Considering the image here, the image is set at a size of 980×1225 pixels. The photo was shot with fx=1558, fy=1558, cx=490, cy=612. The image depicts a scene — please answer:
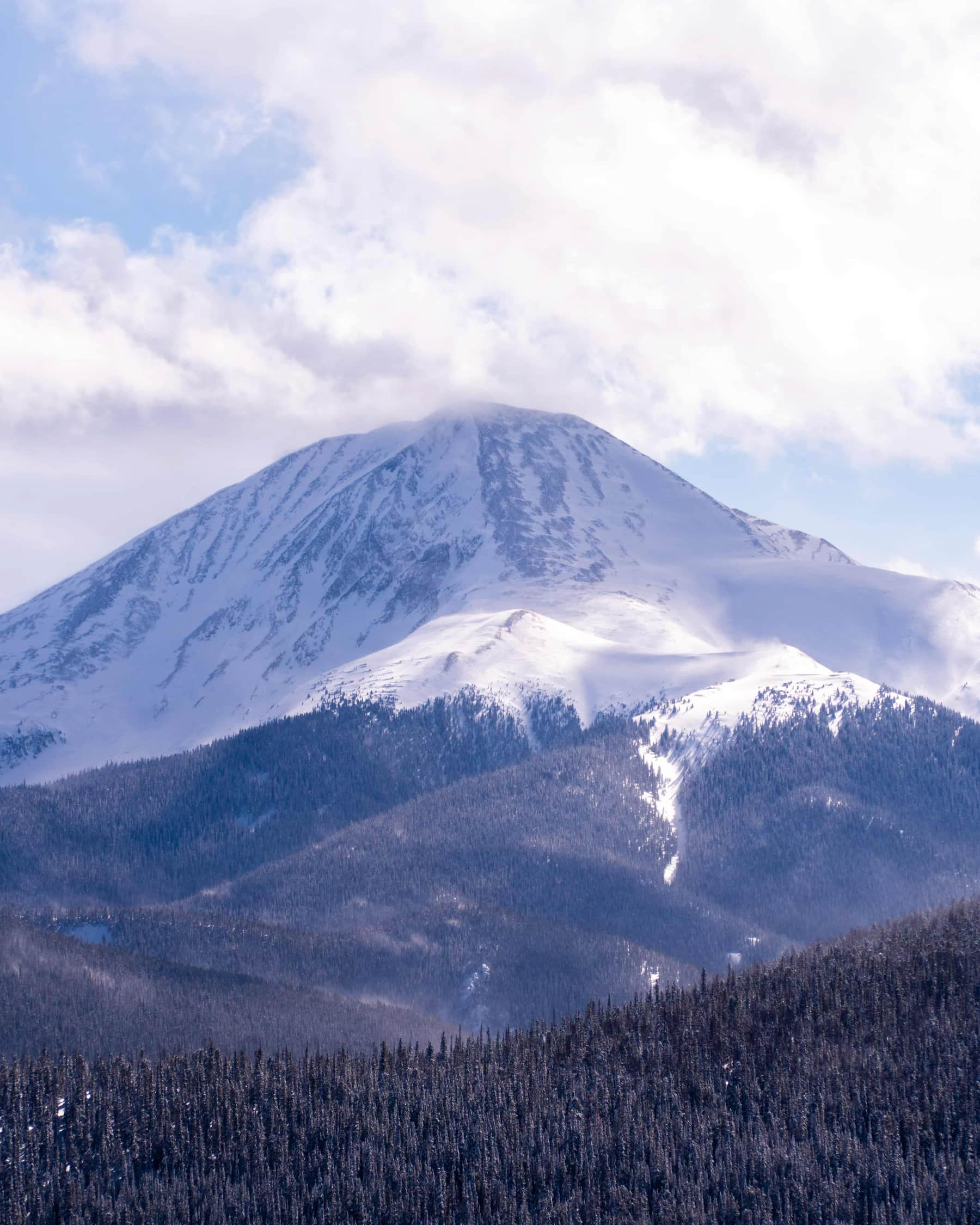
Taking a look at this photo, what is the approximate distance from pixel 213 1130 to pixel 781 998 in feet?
188

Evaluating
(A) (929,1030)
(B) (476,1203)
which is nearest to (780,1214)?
(B) (476,1203)

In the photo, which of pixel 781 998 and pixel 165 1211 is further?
pixel 781 998

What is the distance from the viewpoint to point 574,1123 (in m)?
125

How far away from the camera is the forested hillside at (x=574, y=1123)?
112m

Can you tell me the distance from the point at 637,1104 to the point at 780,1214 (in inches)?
947

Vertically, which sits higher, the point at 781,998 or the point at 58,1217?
the point at 781,998

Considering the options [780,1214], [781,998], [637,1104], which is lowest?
[780,1214]

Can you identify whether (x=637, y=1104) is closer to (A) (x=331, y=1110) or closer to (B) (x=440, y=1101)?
(B) (x=440, y=1101)

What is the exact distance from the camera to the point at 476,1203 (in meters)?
114

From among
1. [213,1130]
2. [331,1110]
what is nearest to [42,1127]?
[213,1130]

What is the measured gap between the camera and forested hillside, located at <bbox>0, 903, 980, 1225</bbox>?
367 feet

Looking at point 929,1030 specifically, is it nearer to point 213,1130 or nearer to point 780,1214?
point 780,1214

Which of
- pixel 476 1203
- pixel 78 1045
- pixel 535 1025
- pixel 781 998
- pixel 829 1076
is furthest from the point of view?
pixel 78 1045

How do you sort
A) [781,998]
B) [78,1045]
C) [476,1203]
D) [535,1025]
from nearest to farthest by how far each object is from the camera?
[476,1203] → [781,998] → [535,1025] → [78,1045]
